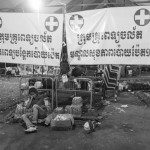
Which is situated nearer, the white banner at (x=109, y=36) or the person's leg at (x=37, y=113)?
the white banner at (x=109, y=36)

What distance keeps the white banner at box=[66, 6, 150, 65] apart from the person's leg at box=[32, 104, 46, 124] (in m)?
1.78

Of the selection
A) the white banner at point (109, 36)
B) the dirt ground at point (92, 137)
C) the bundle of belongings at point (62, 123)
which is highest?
the white banner at point (109, 36)

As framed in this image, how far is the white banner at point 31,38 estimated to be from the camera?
731cm

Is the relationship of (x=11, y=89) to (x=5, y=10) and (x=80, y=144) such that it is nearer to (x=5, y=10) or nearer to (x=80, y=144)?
(x=5, y=10)

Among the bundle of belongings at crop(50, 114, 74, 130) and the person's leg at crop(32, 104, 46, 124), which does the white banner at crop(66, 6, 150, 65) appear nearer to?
the bundle of belongings at crop(50, 114, 74, 130)

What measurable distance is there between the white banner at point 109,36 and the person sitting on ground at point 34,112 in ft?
5.90

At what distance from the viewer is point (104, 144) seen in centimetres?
625

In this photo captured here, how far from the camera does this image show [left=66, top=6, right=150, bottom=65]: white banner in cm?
651

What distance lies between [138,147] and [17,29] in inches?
189

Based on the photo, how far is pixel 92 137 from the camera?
6.66 metres

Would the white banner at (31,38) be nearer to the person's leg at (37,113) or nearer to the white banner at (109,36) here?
the white banner at (109,36)

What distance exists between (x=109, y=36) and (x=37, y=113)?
3150 mm

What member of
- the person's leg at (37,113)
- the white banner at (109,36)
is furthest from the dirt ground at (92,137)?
the white banner at (109,36)

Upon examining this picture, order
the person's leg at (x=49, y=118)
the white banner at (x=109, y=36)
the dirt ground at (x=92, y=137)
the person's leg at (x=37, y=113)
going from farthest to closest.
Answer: the person's leg at (x=37, y=113), the person's leg at (x=49, y=118), the white banner at (x=109, y=36), the dirt ground at (x=92, y=137)
